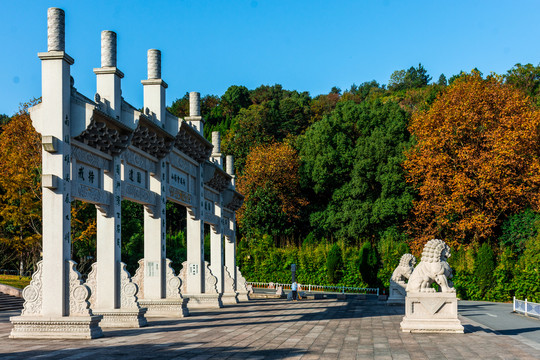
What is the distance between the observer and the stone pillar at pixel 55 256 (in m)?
12.1

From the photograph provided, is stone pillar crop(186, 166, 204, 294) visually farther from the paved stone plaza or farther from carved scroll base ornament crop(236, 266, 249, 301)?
carved scroll base ornament crop(236, 266, 249, 301)

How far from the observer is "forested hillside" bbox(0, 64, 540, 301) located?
32.8m

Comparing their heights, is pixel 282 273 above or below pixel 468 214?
below

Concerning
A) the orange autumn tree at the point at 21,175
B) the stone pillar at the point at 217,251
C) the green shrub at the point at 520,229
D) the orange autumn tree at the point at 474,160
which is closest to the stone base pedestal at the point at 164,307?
the stone pillar at the point at 217,251

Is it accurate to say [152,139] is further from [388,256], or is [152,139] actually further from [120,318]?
[388,256]

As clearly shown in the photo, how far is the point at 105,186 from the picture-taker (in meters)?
14.7

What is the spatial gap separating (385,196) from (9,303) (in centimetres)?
2390

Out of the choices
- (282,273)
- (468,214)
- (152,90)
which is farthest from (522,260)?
(152,90)

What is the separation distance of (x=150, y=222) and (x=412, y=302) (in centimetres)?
776

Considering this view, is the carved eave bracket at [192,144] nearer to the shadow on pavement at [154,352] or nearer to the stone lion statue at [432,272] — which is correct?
the stone lion statue at [432,272]

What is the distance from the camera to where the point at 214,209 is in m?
25.8

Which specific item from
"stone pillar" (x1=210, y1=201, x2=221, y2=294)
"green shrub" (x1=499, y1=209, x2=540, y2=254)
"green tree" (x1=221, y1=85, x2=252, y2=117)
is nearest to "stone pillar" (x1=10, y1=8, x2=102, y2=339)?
"stone pillar" (x1=210, y1=201, x2=221, y2=294)

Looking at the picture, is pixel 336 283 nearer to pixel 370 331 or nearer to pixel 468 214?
pixel 468 214

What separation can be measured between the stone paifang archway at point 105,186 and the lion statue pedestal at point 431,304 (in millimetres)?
6386
